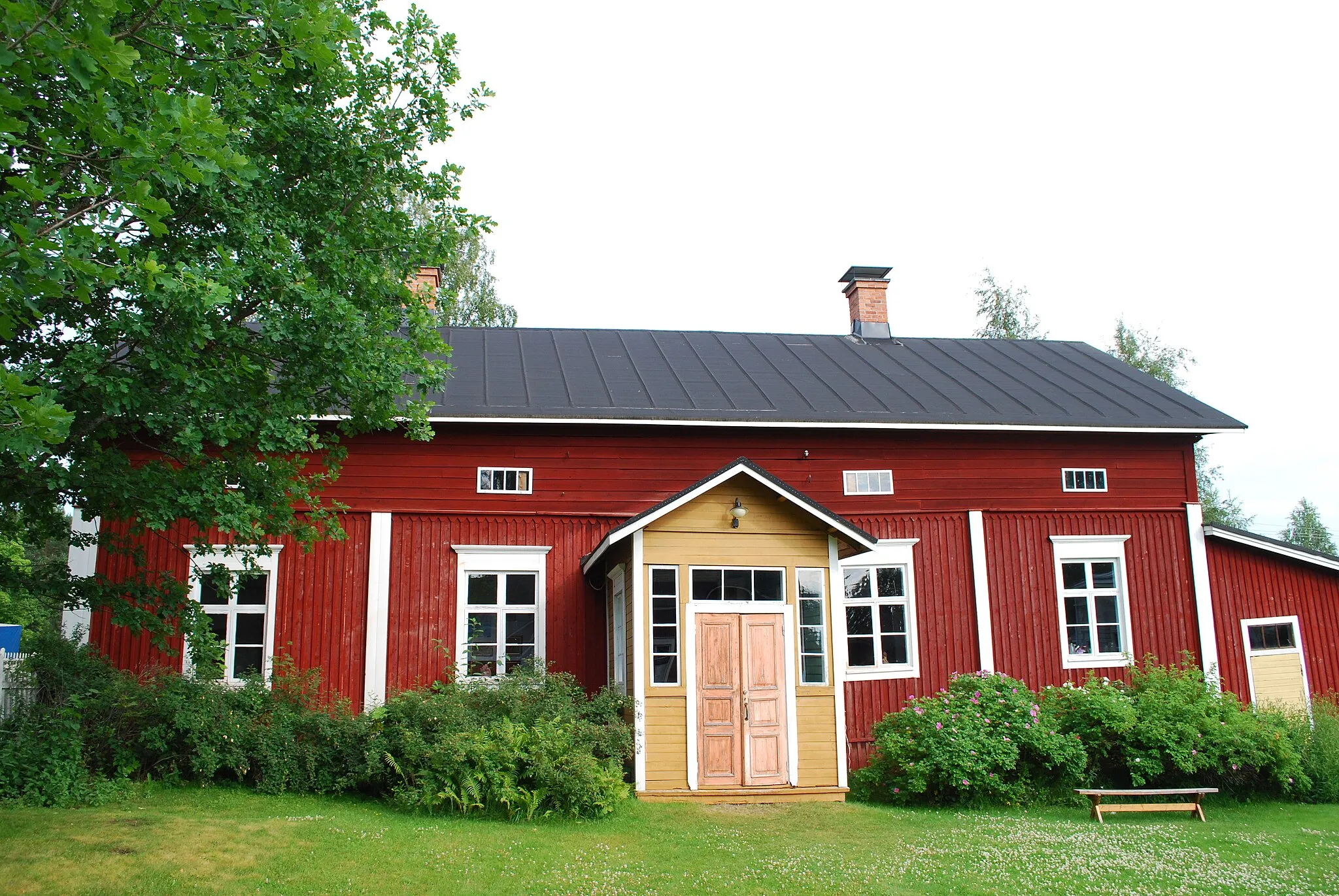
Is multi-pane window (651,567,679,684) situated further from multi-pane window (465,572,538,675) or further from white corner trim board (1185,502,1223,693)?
white corner trim board (1185,502,1223,693)

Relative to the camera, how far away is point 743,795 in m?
11.6

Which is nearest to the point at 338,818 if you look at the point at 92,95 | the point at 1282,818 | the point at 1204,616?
the point at 92,95

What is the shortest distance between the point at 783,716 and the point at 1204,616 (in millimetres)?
7504

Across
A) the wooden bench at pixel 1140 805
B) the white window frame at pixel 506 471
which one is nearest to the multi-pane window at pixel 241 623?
the white window frame at pixel 506 471

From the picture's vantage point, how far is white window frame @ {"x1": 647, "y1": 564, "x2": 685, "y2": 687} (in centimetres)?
1188

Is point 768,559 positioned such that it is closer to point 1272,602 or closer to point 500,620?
point 500,620

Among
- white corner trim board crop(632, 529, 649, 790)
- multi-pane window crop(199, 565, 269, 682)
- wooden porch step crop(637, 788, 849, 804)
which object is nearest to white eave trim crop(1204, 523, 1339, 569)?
wooden porch step crop(637, 788, 849, 804)

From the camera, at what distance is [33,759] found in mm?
10828

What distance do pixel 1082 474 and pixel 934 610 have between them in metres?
3.12

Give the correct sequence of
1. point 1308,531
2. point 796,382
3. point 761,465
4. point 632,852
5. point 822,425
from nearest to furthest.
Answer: point 632,852 < point 822,425 < point 761,465 < point 796,382 < point 1308,531

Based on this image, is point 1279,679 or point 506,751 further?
point 1279,679

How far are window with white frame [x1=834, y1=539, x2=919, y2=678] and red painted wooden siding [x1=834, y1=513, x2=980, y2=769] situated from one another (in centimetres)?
11

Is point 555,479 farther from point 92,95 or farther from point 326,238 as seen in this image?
point 92,95

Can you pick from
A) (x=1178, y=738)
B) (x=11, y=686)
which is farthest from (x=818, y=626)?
(x=11, y=686)
